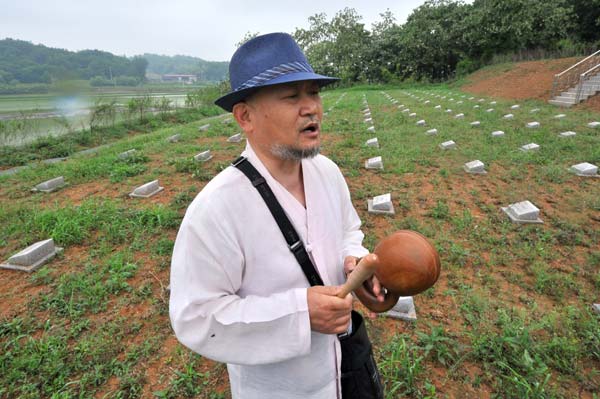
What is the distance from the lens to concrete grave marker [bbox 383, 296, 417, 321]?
2.49 m

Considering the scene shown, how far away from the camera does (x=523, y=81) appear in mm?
15617

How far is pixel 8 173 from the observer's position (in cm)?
647

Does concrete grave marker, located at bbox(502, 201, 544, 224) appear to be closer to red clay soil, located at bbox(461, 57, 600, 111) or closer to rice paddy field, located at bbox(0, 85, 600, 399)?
rice paddy field, located at bbox(0, 85, 600, 399)

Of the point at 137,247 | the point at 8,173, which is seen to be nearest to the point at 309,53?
the point at 8,173

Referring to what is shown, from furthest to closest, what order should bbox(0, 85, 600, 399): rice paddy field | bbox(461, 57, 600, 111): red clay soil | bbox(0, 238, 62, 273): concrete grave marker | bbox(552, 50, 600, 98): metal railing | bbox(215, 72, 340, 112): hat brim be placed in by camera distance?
1. bbox(461, 57, 600, 111): red clay soil
2. bbox(552, 50, 600, 98): metal railing
3. bbox(0, 238, 62, 273): concrete grave marker
4. bbox(0, 85, 600, 399): rice paddy field
5. bbox(215, 72, 340, 112): hat brim

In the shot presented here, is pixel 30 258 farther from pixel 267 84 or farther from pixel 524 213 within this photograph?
pixel 524 213

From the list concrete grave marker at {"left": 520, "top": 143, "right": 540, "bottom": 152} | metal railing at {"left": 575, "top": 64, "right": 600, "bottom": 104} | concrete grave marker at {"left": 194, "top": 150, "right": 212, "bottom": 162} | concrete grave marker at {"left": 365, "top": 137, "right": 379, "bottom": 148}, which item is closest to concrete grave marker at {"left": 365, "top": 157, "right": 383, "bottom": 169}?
Answer: concrete grave marker at {"left": 365, "top": 137, "right": 379, "bottom": 148}

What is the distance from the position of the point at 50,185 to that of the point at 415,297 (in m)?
5.83

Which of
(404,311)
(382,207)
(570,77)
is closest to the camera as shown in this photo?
(404,311)

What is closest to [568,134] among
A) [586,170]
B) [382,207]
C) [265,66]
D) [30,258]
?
[586,170]

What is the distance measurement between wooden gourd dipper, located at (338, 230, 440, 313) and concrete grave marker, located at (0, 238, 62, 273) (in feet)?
11.8

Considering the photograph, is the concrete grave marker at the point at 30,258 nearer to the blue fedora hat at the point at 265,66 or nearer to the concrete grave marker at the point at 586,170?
the blue fedora hat at the point at 265,66

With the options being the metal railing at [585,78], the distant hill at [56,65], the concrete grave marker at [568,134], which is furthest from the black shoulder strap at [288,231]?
the metal railing at [585,78]

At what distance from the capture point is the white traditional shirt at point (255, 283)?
1.03 m
